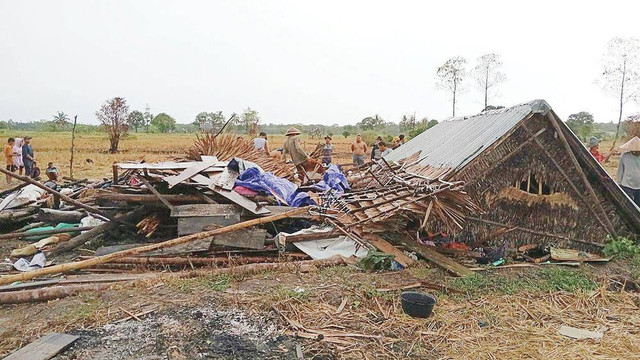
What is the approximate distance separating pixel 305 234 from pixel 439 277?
80.7 inches

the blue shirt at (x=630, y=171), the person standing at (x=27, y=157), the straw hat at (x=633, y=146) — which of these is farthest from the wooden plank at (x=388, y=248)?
the person standing at (x=27, y=157)

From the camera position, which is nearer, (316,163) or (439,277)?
(439,277)

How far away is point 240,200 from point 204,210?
0.59 meters

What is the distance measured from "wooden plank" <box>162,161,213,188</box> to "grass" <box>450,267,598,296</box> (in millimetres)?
4424

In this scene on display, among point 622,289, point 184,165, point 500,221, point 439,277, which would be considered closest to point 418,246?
point 439,277

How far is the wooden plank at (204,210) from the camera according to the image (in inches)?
252

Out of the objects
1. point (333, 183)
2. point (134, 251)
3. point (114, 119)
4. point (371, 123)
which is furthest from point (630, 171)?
point (371, 123)

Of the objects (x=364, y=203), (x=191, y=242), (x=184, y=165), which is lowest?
(x=191, y=242)

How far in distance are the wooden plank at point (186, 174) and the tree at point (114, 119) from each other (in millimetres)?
27989

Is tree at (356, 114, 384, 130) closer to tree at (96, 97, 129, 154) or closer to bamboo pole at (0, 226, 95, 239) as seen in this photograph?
tree at (96, 97, 129, 154)

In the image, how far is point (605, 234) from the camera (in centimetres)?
673

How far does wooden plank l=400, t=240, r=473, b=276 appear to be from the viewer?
5.57 metres

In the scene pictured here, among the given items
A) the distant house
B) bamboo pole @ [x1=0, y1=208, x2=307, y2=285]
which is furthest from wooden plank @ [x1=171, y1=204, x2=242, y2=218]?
the distant house

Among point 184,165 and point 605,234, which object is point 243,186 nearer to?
point 184,165
